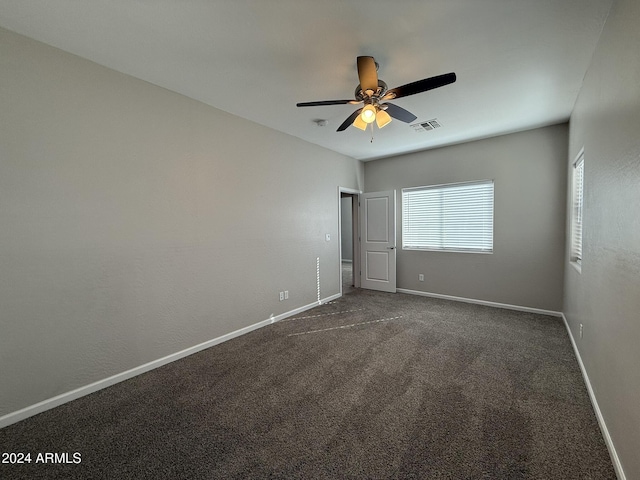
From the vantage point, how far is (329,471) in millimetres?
→ 1502

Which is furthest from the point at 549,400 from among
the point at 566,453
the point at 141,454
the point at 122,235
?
the point at 122,235

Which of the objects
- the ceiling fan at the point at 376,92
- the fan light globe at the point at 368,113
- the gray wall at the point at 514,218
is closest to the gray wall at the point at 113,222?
the ceiling fan at the point at 376,92

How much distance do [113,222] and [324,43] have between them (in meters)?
2.32

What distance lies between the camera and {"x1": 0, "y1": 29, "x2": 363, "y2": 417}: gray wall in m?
1.96

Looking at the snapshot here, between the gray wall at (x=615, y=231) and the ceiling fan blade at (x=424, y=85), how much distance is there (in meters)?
0.88

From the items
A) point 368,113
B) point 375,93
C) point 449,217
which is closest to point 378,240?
point 449,217

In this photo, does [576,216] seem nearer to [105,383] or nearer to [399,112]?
[399,112]

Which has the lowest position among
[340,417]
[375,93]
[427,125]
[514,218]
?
[340,417]

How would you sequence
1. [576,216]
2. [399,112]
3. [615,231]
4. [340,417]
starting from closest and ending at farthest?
[615,231] → [340,417] → [399,112] → [576,216]

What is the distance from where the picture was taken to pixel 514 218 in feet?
13.7

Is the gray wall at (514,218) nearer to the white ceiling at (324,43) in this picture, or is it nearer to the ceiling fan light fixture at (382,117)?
the white ceiling at (324,43)

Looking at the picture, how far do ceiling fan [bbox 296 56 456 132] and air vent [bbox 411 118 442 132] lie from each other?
4.07 feet

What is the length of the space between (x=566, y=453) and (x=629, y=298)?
3.23 feet

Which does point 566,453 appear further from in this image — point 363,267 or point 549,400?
point 363,267
